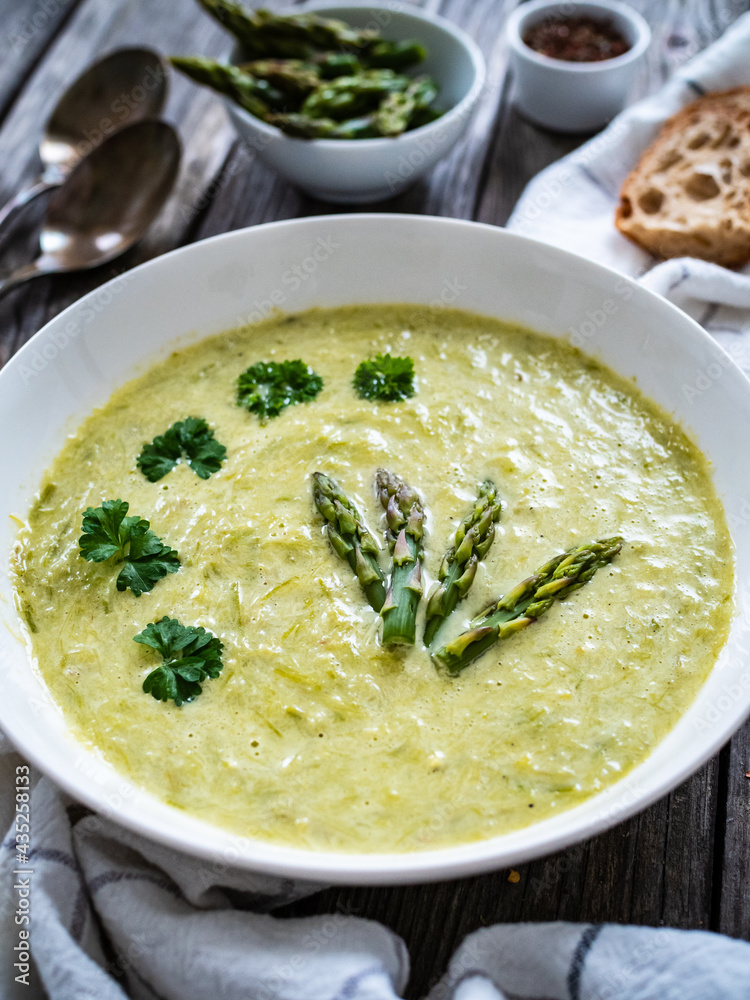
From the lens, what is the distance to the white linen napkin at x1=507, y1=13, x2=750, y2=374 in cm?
369

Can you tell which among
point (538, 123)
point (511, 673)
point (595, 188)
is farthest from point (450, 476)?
point (538, 123)

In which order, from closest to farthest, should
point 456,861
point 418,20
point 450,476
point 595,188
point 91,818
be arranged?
point 456,861 → point 91,818 → point 450,476 → point 595,188 → point 418,20

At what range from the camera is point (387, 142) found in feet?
13.2

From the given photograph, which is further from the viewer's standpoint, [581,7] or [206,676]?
[581,7]

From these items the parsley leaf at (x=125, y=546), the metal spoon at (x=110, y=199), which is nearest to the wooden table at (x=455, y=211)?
the metal spoon at (x=110, y=199)

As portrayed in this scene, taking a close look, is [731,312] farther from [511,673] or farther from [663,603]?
[511,673]

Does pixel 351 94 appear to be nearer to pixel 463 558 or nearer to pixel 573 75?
pixel 573 75

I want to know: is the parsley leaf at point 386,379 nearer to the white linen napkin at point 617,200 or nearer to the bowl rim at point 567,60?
the white linen napkin at point 617,200

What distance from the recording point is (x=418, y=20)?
15.3 feet

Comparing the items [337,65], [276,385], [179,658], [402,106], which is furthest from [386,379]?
[337,65]

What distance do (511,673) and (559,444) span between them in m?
0.98

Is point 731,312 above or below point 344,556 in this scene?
below

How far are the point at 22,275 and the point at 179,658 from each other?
90.4 inches

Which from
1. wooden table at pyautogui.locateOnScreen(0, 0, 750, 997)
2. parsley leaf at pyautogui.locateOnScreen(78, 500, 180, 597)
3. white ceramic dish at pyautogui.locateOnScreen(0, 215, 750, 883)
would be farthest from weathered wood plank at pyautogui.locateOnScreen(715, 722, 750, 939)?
parsley leaf at pyautogui.locateOnScreen(78, 500, 180, 597)
